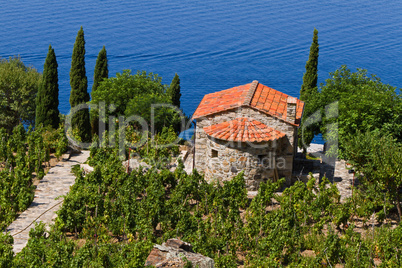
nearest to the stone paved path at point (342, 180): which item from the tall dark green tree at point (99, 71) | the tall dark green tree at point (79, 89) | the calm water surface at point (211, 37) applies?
the tall dark green tree at point (79, 89)

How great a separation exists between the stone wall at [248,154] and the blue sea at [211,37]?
38324 mm

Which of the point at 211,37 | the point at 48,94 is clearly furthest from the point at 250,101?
the point at 211,37

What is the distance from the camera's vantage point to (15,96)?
114 ft

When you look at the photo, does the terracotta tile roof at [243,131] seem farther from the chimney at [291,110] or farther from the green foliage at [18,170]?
the green foliage at [18,170]

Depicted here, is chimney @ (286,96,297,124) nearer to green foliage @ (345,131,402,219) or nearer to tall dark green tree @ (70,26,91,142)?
green foliage @ (345,131,402,219)

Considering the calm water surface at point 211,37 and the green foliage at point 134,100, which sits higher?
the calm water surface at point 211,37

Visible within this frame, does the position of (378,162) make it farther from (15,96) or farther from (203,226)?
(15,96)

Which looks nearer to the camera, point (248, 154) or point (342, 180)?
point (248, 154)

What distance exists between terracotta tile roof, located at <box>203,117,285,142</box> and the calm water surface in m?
38.9

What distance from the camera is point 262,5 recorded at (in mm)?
100562

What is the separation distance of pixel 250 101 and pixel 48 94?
45.1ft

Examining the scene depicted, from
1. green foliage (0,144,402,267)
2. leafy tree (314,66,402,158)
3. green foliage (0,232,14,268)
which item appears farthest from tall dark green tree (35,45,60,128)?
leafy tree (314,66,402,158)

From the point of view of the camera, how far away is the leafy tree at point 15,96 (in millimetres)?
34531

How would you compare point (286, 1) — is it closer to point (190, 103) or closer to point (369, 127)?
point (190, 103)
